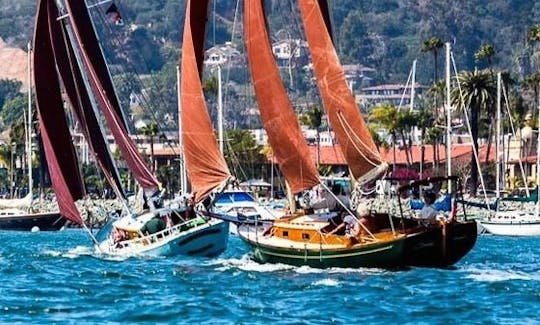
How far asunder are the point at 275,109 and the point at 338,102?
9.47 feet

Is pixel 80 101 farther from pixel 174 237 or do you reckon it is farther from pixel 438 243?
pixel 438 243

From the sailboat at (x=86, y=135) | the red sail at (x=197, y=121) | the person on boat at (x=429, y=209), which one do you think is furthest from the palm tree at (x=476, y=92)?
the person on boat at (x=429, y=209)

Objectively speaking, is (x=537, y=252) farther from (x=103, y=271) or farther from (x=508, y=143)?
(x=508, y=143)

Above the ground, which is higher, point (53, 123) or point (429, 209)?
point (53, 123)

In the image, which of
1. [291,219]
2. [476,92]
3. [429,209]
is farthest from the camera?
[476,92]

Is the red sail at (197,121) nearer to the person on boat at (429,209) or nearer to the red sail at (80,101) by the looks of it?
the person on boat at (429,209)

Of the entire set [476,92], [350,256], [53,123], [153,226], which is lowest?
[350,256]

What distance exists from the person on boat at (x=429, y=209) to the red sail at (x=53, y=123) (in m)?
20.2

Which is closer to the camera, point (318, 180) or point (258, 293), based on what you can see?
point (258, 293)

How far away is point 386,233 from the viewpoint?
58.1m

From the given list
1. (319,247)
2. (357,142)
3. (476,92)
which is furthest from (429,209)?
(476,92)

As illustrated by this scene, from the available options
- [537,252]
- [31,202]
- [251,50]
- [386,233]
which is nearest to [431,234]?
[386,233]

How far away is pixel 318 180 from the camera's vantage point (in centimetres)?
6141

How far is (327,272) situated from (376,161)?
435cm
